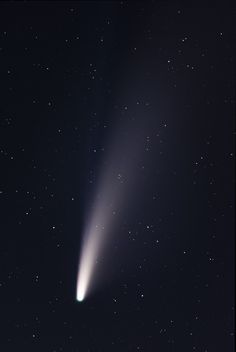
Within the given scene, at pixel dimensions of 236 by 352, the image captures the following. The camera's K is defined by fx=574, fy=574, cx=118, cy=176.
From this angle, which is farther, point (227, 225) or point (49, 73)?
point (227, 225)

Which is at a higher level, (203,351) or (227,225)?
Answer: (227,225)

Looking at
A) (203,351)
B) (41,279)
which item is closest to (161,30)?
(41,279)

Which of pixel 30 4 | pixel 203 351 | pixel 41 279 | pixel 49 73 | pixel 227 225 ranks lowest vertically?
pixel 203 351

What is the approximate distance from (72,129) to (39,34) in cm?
21

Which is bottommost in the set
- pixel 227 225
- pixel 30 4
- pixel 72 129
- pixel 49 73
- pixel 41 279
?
pixel 227 225

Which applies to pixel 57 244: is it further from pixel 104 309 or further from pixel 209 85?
pixel 209 85

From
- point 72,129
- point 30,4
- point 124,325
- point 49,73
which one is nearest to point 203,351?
point 124,325

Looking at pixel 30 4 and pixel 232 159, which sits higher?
pixel 30 4

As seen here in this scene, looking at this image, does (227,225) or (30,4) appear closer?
(30,4)

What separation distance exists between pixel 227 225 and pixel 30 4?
660 mm

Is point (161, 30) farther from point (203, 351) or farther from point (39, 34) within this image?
point (203, 351)

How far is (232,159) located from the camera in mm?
1326

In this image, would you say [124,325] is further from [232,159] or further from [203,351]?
[232,159]

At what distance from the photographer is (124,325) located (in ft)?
4.12
